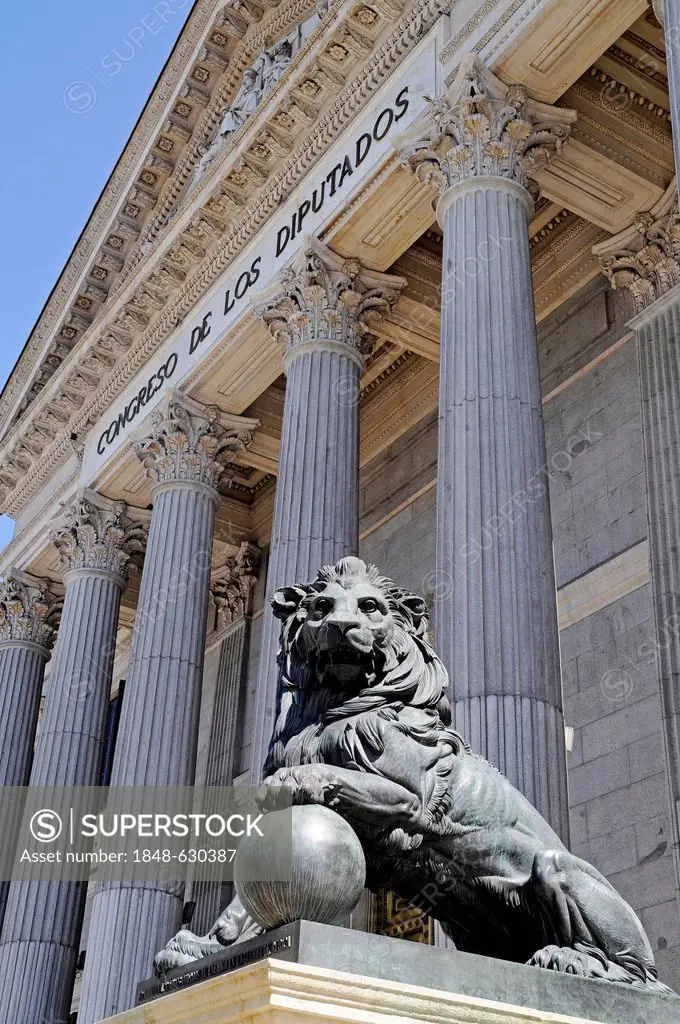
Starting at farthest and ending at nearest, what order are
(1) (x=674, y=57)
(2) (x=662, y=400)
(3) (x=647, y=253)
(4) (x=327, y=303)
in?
(4) (x=327, y=303) → (3) (x=647, y=253) → (2) (x=662, y=400) → (1) (x=674, y=57)

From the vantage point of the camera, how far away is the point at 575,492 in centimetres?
1631

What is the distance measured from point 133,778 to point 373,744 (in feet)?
40.0

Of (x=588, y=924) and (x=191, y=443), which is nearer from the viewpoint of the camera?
→ (x=588, y=924)

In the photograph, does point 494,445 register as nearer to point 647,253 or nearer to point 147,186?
point 647,253

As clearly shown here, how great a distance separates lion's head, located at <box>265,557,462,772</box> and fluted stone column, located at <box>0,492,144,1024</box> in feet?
46.8

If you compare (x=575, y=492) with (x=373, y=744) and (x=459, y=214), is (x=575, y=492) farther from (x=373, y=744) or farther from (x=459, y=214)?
(x=373, y=744)

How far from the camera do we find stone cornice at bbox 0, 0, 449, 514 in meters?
15.6

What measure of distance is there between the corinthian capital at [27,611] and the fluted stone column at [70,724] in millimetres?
2442

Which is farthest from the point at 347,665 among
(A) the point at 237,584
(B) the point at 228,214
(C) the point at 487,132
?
(A) the point at 237,584

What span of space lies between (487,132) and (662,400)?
12.1 feet

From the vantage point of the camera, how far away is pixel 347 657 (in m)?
4.48

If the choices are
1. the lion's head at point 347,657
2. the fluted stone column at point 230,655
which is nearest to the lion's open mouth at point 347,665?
the lion's head at point 347,657

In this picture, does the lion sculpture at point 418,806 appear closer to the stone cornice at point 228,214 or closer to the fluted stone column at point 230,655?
the stone cornice at point 228,214

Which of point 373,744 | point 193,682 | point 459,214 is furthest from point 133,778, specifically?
point 373,744
